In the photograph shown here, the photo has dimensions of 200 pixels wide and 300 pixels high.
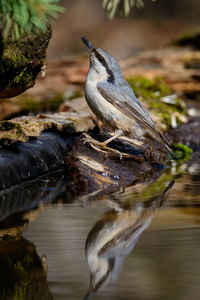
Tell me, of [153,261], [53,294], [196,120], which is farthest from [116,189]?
[196,120]

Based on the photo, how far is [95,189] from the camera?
3936mm

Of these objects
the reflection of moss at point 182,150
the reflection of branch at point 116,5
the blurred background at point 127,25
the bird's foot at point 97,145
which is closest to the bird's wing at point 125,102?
the bird's foot at point 97,145

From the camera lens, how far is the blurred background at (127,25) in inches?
693

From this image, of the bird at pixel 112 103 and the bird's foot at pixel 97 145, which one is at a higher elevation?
the bird at pixel 112 103

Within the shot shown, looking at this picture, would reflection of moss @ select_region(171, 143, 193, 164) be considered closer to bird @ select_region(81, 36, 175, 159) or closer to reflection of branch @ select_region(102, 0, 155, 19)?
bird @ select_region(81, 36, 175, 159)

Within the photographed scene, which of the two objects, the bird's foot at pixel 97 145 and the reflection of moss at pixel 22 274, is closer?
the reflection of moss at pixel 22 274

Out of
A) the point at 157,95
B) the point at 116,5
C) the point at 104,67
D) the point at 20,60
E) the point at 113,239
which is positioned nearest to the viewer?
the point at 113,239

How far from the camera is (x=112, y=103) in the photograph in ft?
15.8

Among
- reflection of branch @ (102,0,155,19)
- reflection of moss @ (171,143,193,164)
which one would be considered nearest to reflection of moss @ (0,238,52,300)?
reflection of branch @ (102,0,155,19)

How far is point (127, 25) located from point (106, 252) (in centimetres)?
1755

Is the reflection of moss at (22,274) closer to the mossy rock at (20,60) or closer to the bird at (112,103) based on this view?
the mossy rock at (20,60)

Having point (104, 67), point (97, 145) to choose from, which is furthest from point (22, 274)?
point (104, 67)

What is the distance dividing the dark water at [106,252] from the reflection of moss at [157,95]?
13.6 ft

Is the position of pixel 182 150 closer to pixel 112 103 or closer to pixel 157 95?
pixel 157 95
